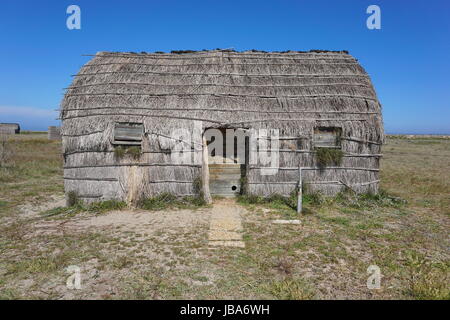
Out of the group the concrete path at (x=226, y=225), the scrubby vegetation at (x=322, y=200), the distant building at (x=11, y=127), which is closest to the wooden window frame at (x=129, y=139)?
the concrete path at (x=226, y=225)

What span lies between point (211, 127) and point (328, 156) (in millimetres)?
4623

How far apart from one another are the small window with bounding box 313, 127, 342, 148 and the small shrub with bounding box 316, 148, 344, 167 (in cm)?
20

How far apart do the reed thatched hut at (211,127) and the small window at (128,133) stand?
0.12ft

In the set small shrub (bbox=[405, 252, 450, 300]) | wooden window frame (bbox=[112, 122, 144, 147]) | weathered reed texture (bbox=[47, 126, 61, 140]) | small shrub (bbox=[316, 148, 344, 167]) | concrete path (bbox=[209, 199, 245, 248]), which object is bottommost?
small shrub (bbox=[405, 252, 450, 300])

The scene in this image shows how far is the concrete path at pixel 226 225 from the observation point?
7.25 meters

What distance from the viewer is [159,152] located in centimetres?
1045

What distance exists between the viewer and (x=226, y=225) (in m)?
8.42

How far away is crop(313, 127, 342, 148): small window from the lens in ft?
35.2

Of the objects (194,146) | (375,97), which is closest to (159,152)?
(194,146)

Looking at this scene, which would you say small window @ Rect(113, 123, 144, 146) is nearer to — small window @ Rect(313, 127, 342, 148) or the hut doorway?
the hut doorway

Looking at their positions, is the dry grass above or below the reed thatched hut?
below

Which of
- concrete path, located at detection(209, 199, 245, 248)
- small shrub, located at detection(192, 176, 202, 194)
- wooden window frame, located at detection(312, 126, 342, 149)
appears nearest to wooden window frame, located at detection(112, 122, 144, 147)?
small shrub, located at detection(192, 176, 202, 194)

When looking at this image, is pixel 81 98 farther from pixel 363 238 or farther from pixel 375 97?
pixel 375 97

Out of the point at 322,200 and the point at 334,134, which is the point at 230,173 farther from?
the point at 334,134
